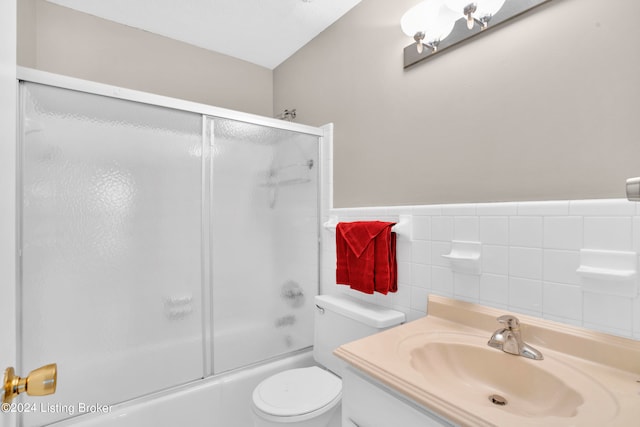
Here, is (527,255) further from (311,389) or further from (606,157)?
(311,389)

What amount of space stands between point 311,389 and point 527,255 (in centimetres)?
102

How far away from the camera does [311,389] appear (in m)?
1.32

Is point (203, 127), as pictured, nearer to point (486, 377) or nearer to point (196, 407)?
point (196, 407)

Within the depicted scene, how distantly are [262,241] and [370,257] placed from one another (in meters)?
0.66

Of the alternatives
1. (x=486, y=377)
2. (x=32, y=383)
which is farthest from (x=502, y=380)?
(x=32, y=383)

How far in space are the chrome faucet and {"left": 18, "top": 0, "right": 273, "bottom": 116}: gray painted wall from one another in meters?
2.14

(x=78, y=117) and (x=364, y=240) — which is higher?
(x=78, y=117)

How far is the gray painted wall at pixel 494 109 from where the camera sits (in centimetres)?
85

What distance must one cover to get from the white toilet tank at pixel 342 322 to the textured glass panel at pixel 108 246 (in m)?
0.62

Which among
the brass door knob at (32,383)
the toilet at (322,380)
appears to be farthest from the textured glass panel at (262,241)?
the brass door knob at (32,383)

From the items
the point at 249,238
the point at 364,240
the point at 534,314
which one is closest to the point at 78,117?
the point at 249,238

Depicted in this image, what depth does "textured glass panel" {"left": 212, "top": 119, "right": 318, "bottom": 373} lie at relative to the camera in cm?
158

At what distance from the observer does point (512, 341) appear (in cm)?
89

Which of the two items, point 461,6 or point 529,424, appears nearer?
point 529,424
